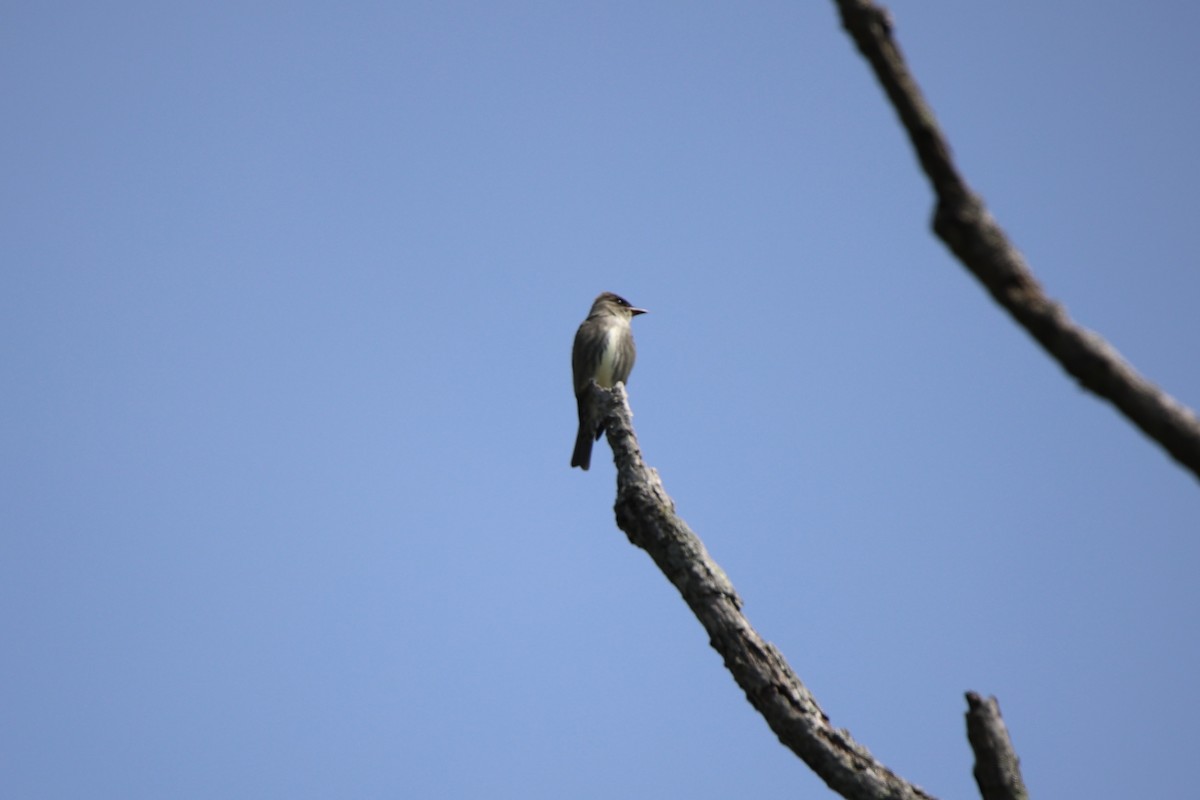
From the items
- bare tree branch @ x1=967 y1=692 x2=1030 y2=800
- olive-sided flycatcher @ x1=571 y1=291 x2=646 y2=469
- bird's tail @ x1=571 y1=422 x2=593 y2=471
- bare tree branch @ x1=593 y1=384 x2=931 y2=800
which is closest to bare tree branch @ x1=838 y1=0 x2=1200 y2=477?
bare tree branch @ x1=967 y1=692 x2=1030 y2=800

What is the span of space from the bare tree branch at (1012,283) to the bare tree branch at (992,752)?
1.47 m

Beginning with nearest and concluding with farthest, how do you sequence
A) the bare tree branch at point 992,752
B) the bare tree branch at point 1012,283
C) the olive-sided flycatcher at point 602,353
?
the bare tree branch at point 1012,283, the bare tree branch at point 992,752, the olive-sided flycatcher at point 602,353

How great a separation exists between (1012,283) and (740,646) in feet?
8.25

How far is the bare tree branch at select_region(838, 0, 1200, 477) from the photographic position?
2.26 m

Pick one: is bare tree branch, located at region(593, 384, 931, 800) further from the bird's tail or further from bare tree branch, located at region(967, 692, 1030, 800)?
the bird's tail

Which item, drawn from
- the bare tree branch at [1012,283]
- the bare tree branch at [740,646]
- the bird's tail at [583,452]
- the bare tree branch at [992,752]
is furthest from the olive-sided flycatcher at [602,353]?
the bare tree branch at [1012,283]

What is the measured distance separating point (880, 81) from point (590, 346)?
10.2 metres

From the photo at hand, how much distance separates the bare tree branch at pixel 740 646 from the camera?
4098 millimetres

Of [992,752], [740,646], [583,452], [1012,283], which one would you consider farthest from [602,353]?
[1012,283]

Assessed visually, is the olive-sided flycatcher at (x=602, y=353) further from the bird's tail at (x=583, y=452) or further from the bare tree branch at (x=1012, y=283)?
the bare tree branch at (x=1012, y=283)

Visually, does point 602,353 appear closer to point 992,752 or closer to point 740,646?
point 740,646

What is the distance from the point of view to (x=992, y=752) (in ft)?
11.4

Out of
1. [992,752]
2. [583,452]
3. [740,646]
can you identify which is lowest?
[992,752]

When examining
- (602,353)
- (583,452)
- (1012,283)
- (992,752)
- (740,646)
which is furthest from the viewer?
(602,353)
